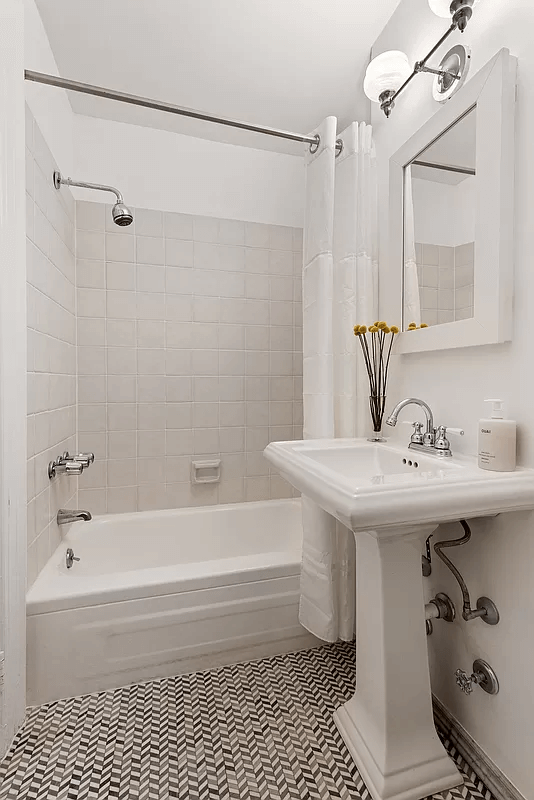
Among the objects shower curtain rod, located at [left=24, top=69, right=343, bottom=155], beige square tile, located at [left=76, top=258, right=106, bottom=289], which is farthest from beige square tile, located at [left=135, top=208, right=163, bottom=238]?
shower curtain rod, located at [left=24, top=69, right=343, bottom=155]

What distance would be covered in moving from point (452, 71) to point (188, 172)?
4.73ft

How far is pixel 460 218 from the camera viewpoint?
129 centimetres

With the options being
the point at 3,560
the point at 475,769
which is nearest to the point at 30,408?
the point at 3,560

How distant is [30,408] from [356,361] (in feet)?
3.84

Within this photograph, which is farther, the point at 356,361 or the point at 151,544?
the point at 151,544

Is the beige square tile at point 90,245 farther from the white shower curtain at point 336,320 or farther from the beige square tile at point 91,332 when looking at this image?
the white shower curtain at point 336,320

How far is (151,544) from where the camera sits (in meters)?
2.25

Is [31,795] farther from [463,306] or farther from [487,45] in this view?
[487,45]

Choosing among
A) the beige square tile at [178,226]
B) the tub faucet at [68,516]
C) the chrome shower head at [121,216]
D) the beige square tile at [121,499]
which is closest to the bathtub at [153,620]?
the tub faucet at [68,516]

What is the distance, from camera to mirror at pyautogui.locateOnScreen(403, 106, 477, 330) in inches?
49.4

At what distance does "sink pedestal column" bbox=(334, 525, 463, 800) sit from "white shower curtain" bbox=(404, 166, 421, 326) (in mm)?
735

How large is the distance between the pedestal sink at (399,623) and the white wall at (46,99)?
1.52m

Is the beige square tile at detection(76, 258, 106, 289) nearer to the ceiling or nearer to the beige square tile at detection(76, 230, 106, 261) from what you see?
the beige square tile at detection(76, 230, 106, 261)

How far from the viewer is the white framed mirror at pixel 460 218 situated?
1.13 meters
